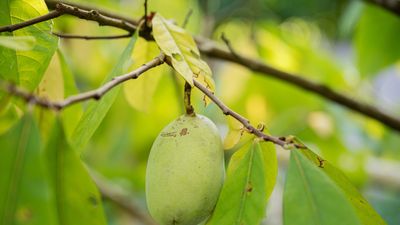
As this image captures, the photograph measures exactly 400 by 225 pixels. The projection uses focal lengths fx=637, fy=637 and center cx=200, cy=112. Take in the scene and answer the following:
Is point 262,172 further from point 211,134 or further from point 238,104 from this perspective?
point 238,104

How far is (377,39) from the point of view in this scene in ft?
4.12

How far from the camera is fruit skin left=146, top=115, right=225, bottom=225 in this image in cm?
58

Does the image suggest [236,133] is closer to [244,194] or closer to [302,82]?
[244,194]

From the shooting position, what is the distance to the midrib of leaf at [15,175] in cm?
49

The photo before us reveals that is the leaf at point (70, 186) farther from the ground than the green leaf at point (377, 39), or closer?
closer

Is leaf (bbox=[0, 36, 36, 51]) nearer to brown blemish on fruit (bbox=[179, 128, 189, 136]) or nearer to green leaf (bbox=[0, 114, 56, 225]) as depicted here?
green leaf (bbox=[0, 114, 56, 225])

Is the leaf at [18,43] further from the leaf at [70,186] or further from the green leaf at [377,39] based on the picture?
the green leaf at [377,39]

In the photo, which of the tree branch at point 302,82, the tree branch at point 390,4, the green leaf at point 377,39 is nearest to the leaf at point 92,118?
the tree branch at point 302,82

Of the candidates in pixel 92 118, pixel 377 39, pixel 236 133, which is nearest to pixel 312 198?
pixel 236 133

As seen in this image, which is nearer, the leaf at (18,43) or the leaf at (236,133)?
the leaf at (18,43)

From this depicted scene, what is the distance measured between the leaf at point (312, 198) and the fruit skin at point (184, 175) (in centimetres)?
8

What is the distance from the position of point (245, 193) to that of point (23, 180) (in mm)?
203

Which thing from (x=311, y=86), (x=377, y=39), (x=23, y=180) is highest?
(x=377, y=39)

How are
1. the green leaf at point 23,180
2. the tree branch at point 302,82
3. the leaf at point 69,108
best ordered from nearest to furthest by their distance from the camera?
1. the green leaf at point 23,180
2. the leaf at point 69,108
3. the tree branch at point 302,82
